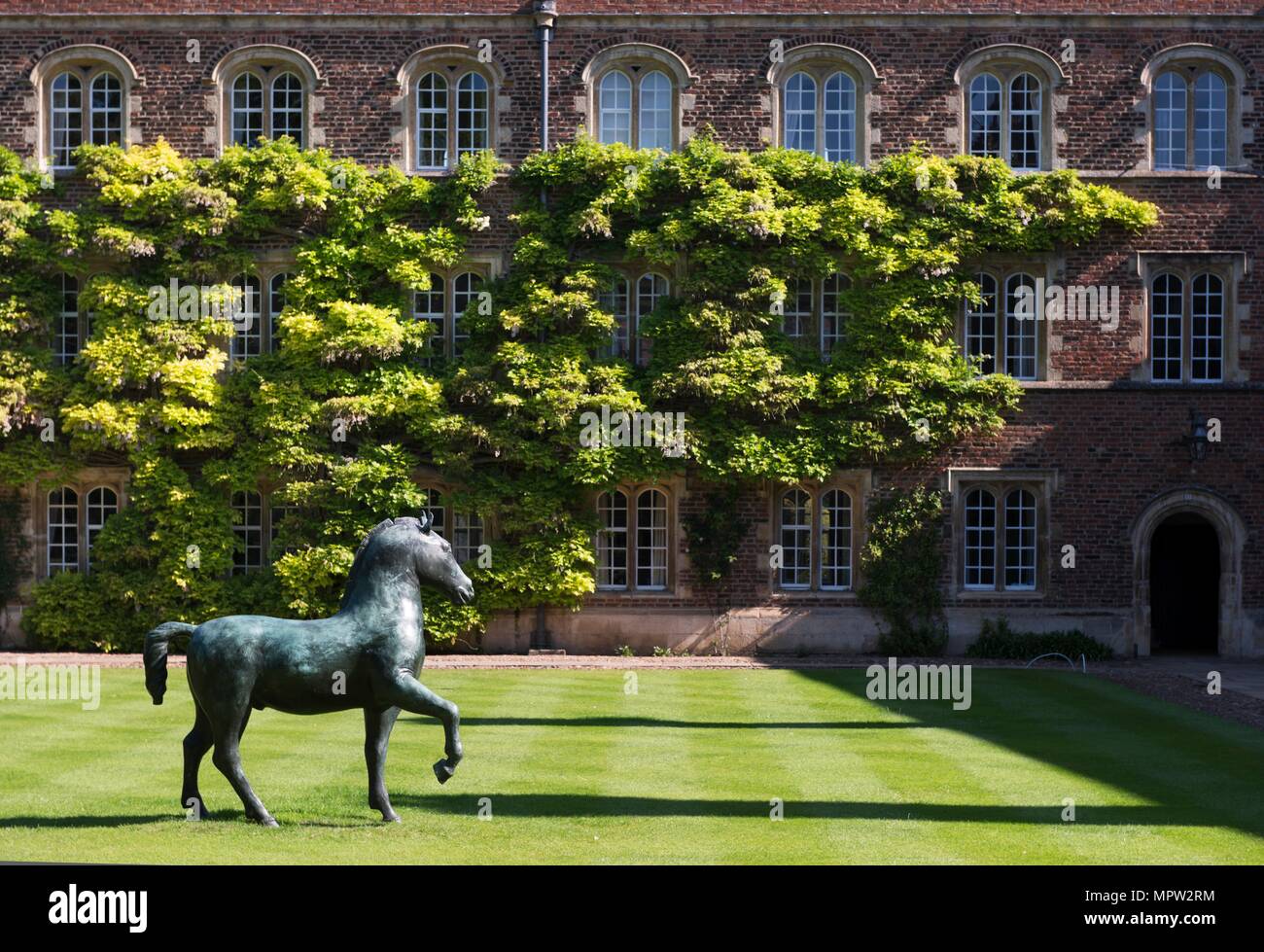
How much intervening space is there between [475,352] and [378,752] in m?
17.4

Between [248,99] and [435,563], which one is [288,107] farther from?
[435,563]

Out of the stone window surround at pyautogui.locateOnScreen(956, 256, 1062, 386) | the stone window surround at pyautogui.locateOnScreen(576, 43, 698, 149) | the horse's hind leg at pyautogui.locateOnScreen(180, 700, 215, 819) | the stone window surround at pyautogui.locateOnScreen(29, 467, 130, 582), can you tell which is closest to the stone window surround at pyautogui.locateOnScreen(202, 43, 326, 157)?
the stone window surround at pyautogui.locateOnScreen(576, 43, 698, 149)

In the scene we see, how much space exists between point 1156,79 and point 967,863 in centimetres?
2180

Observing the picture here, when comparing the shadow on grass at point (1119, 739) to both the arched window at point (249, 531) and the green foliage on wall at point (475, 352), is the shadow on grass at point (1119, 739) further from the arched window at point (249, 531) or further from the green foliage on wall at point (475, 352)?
the arched window at point (249, 531)

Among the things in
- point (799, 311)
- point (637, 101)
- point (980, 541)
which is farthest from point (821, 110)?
point (980, 541)

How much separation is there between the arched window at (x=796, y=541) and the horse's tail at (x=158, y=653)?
1796cm

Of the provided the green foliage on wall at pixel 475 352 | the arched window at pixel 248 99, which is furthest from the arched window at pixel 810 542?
the arched window at pixel 248 99

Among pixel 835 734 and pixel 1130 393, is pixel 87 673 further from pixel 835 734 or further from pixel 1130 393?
pixel 1130 393

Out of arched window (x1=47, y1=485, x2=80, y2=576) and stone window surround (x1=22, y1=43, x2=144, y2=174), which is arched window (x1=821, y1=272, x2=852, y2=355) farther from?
arched window (x1=47, y1=485, x2=80, y2=576)

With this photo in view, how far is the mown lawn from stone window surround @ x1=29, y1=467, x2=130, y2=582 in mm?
7792

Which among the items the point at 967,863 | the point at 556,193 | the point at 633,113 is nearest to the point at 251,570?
the point at 556,193

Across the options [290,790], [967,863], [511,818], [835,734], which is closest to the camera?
[967,863]

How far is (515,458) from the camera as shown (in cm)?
2816

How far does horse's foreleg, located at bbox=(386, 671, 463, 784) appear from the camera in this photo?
11.2 m
